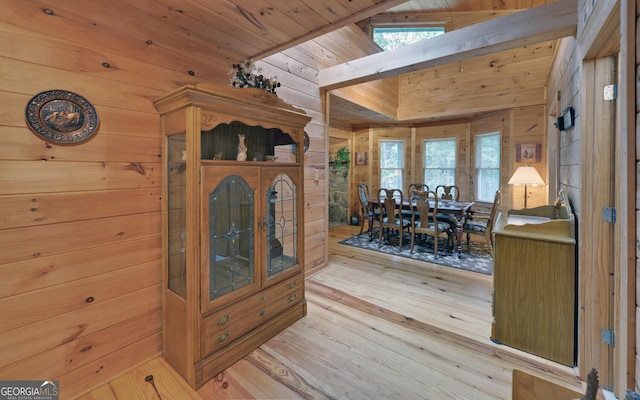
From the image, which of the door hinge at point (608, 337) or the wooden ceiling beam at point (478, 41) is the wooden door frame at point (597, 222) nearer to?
the door hinge at point (608, 337)

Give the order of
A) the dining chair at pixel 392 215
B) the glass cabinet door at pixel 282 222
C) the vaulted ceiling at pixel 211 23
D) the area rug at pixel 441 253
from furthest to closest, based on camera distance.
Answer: the dining chair at pixel 392 215
the area rug at pixel 441 253
the glass cabinet door at pixel 282 222
the vaulted ceiling at pixel 211 23

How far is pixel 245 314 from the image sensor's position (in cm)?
194

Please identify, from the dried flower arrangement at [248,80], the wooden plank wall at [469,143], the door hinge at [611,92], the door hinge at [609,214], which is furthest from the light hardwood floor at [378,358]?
the wooden plank wall at [469,143]

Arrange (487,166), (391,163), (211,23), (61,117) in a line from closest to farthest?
(61,117) < (211,23) < (487,166) < (391,163)

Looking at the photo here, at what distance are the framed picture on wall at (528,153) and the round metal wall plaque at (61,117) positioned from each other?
5.69 meters

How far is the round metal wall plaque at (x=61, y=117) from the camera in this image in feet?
4.66

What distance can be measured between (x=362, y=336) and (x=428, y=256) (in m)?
2.39

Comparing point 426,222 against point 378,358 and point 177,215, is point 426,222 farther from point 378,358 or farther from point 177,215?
point 177,215

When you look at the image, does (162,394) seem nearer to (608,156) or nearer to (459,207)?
(608,156)

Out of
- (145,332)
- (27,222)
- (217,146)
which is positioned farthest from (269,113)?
(145,332)

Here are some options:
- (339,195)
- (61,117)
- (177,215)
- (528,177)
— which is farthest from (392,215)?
(61,117)

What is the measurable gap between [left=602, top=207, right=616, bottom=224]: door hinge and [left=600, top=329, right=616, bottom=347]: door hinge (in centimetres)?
65

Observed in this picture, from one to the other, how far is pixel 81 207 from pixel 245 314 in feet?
3.98

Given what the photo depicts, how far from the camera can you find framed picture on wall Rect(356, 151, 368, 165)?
6801 millimetres
